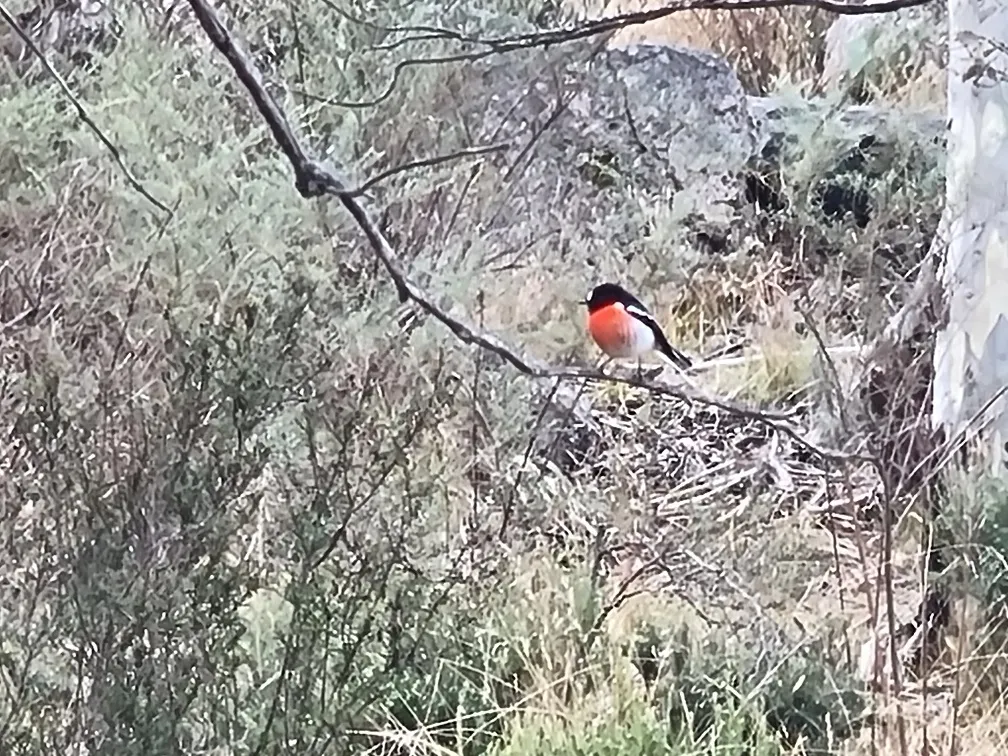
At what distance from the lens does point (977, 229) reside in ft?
9.09

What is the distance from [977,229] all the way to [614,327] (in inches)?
27.2

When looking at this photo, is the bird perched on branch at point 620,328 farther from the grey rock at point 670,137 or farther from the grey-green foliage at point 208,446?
the grey rock at point 670,137

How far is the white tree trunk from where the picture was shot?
2715 millimetres

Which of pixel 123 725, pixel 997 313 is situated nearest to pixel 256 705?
pixel 123 725

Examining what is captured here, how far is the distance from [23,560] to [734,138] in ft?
10.7

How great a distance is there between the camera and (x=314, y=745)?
6.09 ft

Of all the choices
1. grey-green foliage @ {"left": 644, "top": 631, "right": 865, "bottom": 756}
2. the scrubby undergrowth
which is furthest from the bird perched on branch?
grey-green foliage @ {"left": 644, "top": 631, "right": 865, "bottom": 756}

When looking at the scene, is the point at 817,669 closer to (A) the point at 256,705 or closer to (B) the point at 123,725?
(A) the point at 256,705

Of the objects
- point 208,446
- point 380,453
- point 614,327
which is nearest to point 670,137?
point 614,327

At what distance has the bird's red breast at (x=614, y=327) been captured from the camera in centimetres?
263

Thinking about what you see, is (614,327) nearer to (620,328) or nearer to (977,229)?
(620,328)

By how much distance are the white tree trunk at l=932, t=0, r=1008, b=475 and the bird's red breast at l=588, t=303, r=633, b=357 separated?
62 centimetres

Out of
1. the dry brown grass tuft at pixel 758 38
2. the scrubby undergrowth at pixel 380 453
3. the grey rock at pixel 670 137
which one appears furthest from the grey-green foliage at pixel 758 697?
the dry brown grass tuft at pixel 758 38

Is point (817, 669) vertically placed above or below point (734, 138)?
below
